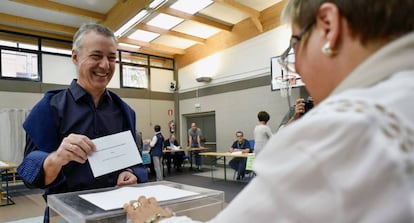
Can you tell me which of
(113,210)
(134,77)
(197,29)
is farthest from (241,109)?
(113,210)

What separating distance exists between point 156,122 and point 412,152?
9.75 m

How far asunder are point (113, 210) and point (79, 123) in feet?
1.74

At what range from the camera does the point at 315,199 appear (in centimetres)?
32

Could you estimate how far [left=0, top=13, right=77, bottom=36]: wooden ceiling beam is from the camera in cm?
680

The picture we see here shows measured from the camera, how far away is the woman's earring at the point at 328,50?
1.43 ft

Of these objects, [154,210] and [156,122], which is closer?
[154,210]

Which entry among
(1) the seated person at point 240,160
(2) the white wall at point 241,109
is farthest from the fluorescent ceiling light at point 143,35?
(1) the seated person at point 240,160

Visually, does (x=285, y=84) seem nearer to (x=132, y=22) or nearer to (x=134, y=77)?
(x=132, y=22)

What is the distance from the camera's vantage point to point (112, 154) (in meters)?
1.00

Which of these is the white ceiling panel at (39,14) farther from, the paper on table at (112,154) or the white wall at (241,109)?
the paper on table at (112,154)

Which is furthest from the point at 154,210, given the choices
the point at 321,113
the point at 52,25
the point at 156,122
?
the point at 156,122

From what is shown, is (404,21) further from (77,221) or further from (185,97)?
(185,97)

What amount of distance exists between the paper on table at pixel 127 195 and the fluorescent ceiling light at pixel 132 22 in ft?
18.3

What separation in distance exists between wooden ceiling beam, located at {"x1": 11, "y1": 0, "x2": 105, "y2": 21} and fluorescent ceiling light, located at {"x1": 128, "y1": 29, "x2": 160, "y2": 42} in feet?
4.02
